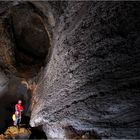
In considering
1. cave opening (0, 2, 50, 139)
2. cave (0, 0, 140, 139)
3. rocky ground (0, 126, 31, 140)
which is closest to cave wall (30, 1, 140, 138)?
cave (0, 0, 140, 139)

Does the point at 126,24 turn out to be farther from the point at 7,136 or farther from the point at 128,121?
the point at 7,136

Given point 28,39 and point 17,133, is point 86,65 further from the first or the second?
point 28,39

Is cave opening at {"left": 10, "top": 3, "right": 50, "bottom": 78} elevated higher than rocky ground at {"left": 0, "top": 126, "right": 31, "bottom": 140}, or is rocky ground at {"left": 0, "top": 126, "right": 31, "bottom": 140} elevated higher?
cave opening at {"left": 10, "top": 3, "right": 50, "bottom": 78}

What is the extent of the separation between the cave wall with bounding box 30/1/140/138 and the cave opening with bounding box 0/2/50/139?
2.12 m

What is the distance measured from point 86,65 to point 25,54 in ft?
16.9

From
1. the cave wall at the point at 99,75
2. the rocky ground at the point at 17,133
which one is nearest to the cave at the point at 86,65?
the cave wall at the point at 99,75

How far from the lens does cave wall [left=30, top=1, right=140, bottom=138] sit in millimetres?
5527

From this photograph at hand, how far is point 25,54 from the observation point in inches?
422

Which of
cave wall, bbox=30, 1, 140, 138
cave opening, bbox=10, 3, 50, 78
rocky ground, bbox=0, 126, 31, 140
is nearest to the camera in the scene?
cave wall, bbox=30, 1, 140, 138

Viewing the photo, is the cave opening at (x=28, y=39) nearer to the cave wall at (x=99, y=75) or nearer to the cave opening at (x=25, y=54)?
the cave opening at (x=25, y=54)

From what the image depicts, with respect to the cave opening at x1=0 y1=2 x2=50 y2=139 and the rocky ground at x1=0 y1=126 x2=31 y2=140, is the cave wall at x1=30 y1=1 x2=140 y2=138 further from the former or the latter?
the cave opening at x1=0 y1=2 x2=50 y2=139

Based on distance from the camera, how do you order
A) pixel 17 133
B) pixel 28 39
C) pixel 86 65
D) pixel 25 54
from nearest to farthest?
pixel 86 65 < pixel 17 133 < pixel 28 39 < pixel 25 54

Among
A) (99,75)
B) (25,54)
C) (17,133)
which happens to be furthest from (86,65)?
(25,54)

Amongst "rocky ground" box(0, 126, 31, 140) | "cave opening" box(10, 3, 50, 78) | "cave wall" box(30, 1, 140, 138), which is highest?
"cave opening" box(10, 3, 50, 78)
